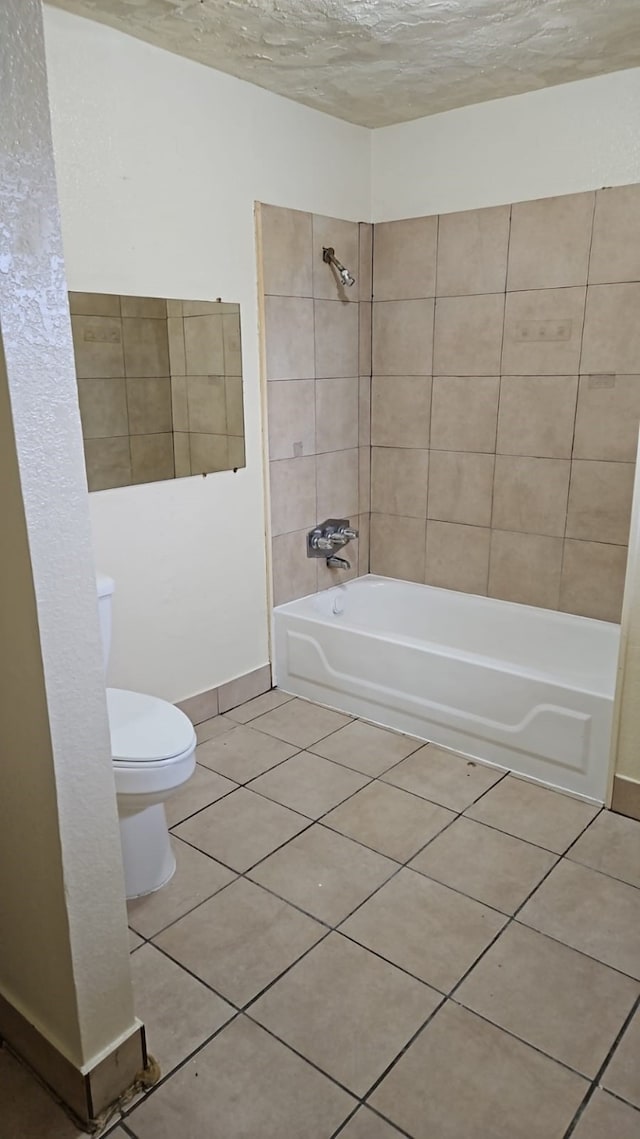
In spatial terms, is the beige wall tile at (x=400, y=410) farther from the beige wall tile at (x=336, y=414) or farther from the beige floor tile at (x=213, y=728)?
the beige floor tile at (x=213, y=728)

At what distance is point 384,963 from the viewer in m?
1.85

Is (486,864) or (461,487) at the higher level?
(461,487)

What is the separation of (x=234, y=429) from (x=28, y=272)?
181 cm

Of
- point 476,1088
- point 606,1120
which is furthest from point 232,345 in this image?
point 606,1120

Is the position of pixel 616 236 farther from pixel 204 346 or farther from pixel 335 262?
pixel 204 346

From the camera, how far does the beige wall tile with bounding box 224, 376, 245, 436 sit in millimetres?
2896

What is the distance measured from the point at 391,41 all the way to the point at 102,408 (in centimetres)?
142

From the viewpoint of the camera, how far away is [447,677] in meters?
2.81

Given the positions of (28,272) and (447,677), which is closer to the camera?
(28,272)

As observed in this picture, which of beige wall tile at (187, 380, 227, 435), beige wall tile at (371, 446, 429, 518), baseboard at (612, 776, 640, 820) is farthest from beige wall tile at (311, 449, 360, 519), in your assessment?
baseboard at (612, 776, 640, 820)

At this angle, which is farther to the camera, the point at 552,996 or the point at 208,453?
the point at 208,453

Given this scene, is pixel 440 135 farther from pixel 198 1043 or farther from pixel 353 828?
pixel 198 1043

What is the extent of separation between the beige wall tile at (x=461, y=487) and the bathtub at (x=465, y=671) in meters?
0.35

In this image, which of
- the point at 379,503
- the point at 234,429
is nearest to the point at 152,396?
the point at 234,429
